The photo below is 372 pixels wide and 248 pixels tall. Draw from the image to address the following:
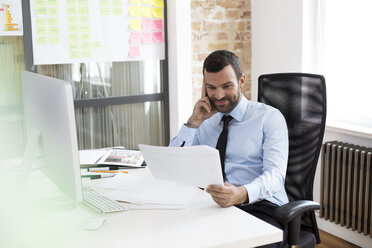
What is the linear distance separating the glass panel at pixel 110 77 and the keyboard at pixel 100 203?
1785 millimetres

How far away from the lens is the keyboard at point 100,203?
5.22 ft

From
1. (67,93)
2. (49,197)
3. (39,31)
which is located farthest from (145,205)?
(39,31)

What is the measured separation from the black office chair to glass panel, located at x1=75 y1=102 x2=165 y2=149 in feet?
5.79

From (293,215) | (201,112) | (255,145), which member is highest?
(201,112)

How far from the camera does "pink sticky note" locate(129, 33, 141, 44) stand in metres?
3.54

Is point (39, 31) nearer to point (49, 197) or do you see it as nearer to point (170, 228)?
point (49, 197)

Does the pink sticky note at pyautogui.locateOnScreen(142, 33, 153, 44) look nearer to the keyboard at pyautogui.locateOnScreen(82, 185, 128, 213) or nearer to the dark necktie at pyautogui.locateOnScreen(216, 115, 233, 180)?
the dark necktie at pyautogui.locateOnScreen(216, 115, 233, 180)

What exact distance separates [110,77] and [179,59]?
563 millimetres

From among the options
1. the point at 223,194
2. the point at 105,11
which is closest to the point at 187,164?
the point at 223,194

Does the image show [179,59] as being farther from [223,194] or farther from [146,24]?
[223,194]

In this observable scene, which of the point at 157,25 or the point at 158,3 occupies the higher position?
the point at 158,3

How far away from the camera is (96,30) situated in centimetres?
340

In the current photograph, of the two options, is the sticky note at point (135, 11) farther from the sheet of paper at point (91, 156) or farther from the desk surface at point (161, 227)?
the desk surface at point (161, 227)

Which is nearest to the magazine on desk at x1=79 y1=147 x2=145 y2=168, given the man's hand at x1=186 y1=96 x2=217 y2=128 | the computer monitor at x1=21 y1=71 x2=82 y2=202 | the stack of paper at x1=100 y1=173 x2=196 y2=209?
the stack of paper at x1=100 y1=173 x2=196 y2=209
